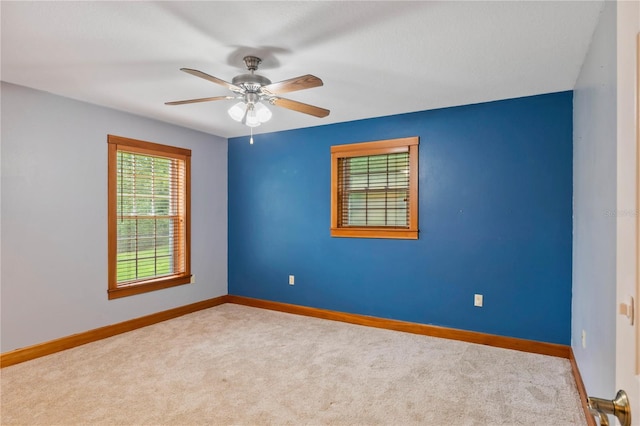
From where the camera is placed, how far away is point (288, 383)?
2.76 m

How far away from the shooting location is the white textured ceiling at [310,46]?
1.98m

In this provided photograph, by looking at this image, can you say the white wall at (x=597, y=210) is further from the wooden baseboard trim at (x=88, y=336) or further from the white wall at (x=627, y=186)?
the wooden baseboard trim at (x=88, y=336)

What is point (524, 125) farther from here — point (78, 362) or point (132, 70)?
point (78, 362)

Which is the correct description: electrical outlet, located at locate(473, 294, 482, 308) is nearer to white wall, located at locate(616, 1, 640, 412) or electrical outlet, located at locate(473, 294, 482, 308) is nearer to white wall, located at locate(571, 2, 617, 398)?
white wall, located at locate(571, 2, 617, 398)

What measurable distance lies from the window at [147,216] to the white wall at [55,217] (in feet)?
0.34

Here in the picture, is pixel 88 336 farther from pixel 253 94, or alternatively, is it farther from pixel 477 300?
pixel 477 300

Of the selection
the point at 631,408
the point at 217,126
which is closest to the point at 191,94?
the point at 217,126

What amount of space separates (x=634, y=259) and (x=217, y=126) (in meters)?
4.53

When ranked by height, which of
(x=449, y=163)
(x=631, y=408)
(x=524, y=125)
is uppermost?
(x=524, y=125)

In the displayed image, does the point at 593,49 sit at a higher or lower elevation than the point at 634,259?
higher

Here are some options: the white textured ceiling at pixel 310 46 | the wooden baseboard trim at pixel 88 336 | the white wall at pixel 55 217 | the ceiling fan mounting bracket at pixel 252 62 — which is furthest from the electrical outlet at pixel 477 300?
the white wall at pixel 55 217

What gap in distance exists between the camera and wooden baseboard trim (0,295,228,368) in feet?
10.2

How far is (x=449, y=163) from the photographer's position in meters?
3.78

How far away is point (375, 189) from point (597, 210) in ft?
7.72
